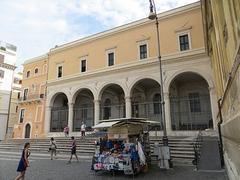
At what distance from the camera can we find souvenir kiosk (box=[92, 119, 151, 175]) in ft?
28.9

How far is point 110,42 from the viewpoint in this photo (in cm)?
2530

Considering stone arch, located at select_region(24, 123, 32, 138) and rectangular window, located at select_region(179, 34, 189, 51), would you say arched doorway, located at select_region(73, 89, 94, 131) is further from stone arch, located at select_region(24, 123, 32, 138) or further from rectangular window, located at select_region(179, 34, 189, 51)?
rectangular window, located at select_region(179, 34, 189, 51)

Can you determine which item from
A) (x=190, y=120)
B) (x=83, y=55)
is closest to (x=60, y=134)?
(x=83, y=55)

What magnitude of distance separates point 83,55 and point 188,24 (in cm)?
Answer: 1364

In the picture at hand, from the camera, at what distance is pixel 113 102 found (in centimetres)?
2791

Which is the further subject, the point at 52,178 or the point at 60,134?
the point at 60,134

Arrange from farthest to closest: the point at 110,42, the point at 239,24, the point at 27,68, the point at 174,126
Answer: the point at 27,68
the point at 110,42
the point at 174,126
the point at 239,24

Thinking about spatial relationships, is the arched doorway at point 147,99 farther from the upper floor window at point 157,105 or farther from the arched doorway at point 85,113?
the arched doorway at point 85,113

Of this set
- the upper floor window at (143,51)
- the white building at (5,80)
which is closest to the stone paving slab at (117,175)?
the upper floor window at (143,51)

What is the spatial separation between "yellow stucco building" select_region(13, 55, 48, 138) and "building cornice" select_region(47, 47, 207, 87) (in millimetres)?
3381

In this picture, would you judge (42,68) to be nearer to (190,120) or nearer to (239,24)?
(190,120)

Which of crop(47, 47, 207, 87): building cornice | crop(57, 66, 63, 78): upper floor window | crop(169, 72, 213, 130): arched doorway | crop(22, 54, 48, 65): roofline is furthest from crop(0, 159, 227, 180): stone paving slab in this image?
crop(22, 54, 48, 65): roofline

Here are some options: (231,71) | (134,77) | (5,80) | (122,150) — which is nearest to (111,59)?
(134,77)

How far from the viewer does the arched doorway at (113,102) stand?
2679 centimetres
